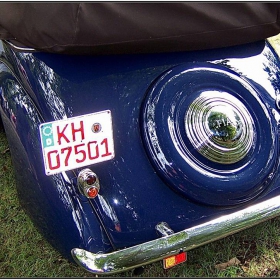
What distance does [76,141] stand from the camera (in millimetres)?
1939

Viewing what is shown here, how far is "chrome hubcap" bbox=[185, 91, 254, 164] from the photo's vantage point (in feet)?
7.23

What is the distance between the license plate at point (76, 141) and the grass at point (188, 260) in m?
0.79

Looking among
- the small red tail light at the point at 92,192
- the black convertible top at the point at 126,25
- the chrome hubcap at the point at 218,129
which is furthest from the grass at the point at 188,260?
the black convertible top at the point at 126,25

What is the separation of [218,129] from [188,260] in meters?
0.86

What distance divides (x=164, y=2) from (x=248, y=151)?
2.78ft

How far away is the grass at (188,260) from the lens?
8.36 feet

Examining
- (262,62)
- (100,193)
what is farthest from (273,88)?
(100,193)

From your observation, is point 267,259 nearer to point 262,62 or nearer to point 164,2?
point 262,62

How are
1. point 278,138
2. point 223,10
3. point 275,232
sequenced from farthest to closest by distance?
point 275,232 → point 278,138 → point 223,10

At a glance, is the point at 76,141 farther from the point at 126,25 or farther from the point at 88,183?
the point at 126,25

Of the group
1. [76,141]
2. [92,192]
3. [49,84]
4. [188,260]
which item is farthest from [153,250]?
[49,84]

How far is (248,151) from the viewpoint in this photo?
2291mm

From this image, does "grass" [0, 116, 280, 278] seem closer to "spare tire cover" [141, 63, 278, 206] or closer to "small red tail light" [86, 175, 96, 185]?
"spare tire cover" [141, 63, 278, 206]

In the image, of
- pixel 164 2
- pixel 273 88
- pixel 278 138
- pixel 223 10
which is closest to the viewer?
pixel 164 2
